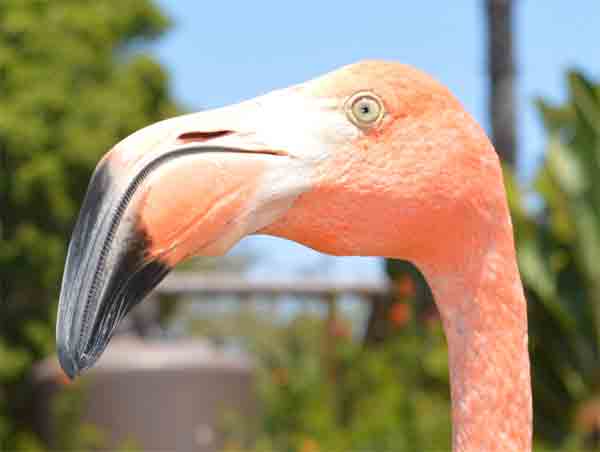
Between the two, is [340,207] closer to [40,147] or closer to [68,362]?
[68,362]

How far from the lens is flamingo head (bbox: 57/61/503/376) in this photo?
1169 millimetres

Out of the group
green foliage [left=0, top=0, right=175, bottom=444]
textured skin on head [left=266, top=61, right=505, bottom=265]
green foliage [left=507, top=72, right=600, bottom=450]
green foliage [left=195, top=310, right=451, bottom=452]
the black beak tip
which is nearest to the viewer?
the black beak tip

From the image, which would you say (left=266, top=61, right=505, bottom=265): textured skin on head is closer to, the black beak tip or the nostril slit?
the nostril slit

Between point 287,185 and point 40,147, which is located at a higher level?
point 40,147

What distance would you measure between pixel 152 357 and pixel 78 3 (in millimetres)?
5679

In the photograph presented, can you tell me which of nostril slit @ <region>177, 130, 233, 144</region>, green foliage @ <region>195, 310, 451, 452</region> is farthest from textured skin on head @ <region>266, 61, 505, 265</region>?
green foliage @ <region>195, 310, 451, 452</region>

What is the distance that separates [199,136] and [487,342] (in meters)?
0.55

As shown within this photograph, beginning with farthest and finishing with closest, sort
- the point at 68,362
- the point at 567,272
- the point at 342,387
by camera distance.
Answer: the point at 342,387
the point at 567,272
the point at 68,362

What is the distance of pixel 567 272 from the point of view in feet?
21.6

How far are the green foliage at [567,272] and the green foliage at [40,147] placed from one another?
4.69 m

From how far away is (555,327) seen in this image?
6.57 metres

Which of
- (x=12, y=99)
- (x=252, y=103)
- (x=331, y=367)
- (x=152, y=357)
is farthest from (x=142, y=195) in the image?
(x=12, y=99)

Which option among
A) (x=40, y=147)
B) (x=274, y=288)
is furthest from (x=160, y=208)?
(x=40, y=147)

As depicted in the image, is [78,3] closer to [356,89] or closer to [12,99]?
[12,99]
